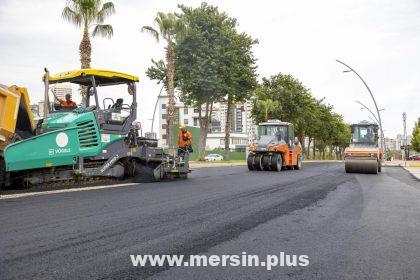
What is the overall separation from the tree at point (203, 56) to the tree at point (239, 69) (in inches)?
14.9

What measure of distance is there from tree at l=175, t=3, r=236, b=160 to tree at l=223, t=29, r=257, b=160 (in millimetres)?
379

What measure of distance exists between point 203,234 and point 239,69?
30.5 m

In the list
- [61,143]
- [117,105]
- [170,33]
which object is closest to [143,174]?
[117,105]

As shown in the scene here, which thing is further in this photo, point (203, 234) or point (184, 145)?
point (184, 145)

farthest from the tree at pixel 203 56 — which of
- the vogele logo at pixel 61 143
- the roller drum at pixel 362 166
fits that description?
the vogele logo at pixel 61 143

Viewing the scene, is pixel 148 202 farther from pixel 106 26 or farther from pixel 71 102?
pixel 106 26

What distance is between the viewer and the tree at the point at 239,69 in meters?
34.2

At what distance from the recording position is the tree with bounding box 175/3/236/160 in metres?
32.4

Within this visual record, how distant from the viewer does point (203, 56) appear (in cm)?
3278

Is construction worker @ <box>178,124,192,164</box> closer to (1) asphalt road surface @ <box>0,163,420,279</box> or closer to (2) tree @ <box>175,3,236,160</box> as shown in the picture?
(1) asphalt road surface @ <box>0,163,420,279</box>

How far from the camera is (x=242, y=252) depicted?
437 cm

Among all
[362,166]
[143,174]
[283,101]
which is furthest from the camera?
[283,101]

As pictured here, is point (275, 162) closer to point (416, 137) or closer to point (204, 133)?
point (204, 133)

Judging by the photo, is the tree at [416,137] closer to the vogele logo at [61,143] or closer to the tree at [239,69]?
the tree at [239,69]
